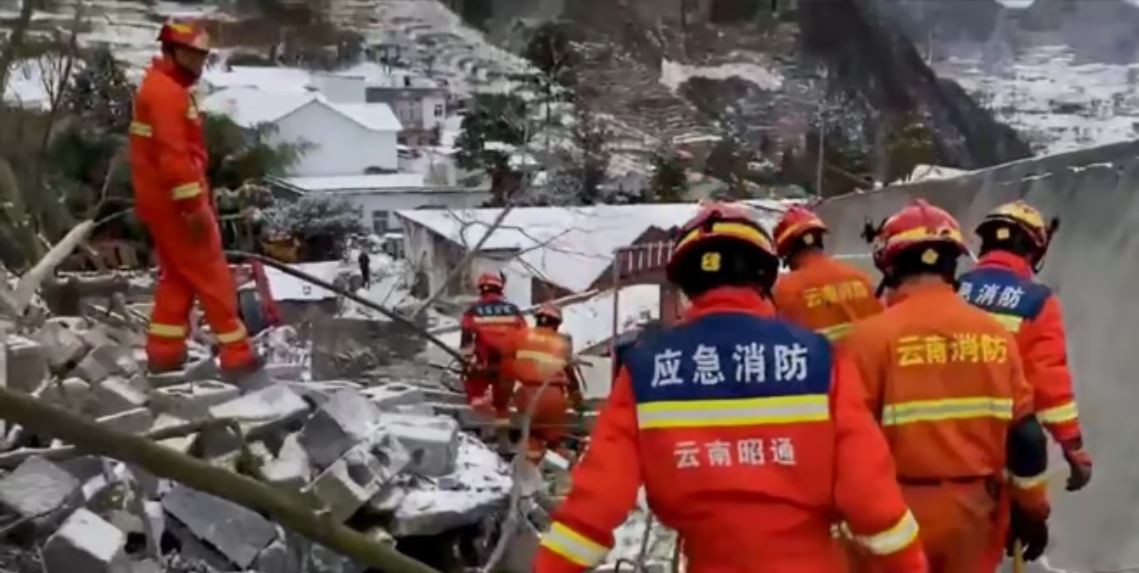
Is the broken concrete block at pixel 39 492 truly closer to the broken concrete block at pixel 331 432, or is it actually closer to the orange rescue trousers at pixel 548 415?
the broken concrete block at pixel 331 432

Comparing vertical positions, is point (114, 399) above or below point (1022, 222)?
below

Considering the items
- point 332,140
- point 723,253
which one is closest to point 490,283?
point 723,253

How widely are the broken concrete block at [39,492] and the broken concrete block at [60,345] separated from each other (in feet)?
3.40

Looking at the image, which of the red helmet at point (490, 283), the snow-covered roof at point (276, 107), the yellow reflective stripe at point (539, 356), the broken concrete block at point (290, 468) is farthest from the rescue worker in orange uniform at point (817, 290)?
the snow-covered roof at point (276, 107)

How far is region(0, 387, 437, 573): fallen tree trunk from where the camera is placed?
5.77 feet

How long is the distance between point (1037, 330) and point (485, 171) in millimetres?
21934

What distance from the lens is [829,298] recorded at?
4391 mm

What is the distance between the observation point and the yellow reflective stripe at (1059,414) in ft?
11.7

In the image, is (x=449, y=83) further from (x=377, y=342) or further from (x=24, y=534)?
(x=24, y=534)

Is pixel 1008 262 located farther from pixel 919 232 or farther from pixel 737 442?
pixel 737 442

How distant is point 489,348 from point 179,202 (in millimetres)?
3210

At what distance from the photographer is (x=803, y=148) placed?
24.4m

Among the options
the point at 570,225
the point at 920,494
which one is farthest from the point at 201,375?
the point at 570,225

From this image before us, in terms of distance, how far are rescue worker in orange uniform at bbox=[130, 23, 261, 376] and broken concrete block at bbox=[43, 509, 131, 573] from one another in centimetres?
124
